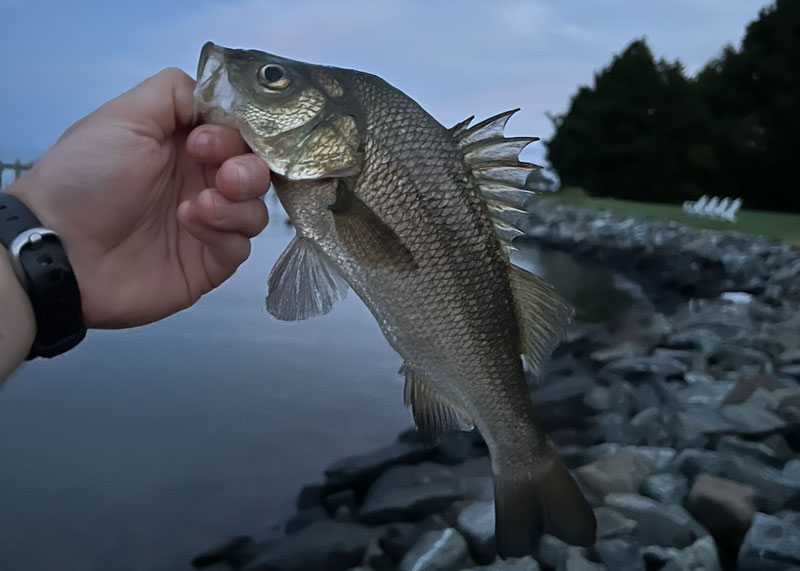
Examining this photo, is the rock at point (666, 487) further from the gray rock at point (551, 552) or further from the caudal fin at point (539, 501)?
the caudal fin at point (539, 501)

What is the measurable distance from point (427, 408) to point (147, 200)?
1.11 m

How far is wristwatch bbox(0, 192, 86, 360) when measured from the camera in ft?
6.04

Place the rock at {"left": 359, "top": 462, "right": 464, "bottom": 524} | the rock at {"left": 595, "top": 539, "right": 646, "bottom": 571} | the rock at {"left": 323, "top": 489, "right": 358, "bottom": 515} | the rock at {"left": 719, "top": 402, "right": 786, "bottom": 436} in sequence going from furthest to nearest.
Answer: the rock at {"left": 719, "top": 402, "right": 786, "bottom": 436}, the rock at {"left": 323, "top": 489, "right": 358, "bottom": 515}, the rock at {"left": 359, "top": 462, "right": 464, "bottom": 524}, the rock at {"left": 595, "top": 539, "right": 646, "bottom": 571}

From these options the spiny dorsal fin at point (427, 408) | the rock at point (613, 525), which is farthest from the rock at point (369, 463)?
the spiny dorsal fin at point (427, 408)

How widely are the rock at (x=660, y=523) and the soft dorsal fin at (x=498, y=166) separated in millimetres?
2031

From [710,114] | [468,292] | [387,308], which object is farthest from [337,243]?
[710,114]

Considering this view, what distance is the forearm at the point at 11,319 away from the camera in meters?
1.79

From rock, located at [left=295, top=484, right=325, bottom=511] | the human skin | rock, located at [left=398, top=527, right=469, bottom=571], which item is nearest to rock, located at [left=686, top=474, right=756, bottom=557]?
rock, located at [left=398, top=527, right=469, bottom=571]

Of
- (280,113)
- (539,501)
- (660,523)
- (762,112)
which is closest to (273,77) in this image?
(280,113)

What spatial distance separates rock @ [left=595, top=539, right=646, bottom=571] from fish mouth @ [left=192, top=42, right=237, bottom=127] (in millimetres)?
2337

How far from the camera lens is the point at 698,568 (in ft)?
9.27

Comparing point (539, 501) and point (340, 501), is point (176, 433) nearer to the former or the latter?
point (340, 501)

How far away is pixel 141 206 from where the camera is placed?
86.7 inches

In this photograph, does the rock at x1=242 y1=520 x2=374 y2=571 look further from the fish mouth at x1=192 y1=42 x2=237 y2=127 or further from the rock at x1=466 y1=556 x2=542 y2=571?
the fish mouth at x1=192 y1=42 x2=237 y2=127
